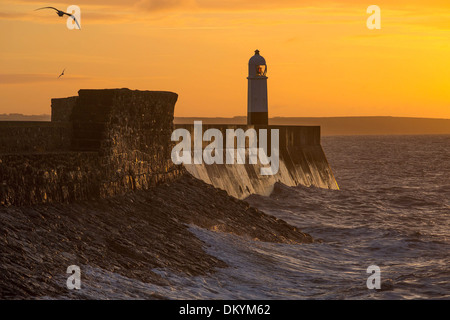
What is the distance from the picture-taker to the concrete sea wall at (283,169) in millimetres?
22234

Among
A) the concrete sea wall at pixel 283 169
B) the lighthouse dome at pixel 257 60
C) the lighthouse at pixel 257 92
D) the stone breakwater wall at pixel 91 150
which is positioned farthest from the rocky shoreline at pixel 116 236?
the lighthouse dome at pixel 257 60

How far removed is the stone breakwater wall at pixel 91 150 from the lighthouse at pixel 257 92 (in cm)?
1692

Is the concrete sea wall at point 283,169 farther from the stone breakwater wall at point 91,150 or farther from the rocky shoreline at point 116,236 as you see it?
the rocky shoreline at point 116,236

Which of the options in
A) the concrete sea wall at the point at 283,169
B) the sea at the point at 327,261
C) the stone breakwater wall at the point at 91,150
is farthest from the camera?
the concrete sea wall at the point at 283,169

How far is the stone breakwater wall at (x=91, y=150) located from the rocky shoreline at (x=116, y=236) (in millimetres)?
262

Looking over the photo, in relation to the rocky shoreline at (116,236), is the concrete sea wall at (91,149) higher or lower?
higher

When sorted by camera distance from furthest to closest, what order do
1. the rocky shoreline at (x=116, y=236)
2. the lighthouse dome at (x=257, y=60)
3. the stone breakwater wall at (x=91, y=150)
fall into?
the lighthouse dome at (x=257, y=60), the stone breakwater wall at (x=91, y=150), the rocky shoreline at (x=116, y=236)

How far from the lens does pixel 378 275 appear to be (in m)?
13.8

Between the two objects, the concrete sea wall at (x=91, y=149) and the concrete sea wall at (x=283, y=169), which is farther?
the concrete sea wall at (x=283, y=169)

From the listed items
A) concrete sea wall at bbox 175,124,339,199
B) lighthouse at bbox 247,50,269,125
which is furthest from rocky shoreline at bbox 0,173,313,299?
lighthouse at bbox 247,50,269,125

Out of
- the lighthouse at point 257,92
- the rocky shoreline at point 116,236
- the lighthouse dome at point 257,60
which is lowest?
the rocky shoreline at point 116,236

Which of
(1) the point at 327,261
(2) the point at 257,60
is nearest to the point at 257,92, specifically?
(2) the point at 257,60

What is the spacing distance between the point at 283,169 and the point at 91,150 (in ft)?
51.4

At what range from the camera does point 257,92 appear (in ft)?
111
